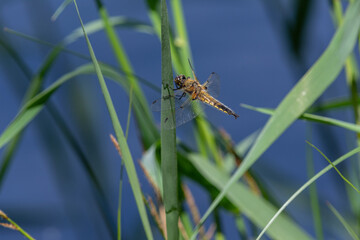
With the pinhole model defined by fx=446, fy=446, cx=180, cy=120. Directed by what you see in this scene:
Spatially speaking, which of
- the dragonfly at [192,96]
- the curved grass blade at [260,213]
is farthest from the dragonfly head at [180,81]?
the curved grass blade at [260,213]

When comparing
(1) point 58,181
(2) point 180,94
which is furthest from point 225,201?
(1) point 58,181

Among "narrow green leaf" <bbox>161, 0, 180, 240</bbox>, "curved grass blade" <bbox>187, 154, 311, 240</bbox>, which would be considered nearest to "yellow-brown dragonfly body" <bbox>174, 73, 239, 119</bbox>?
"curved grass blade" <bbox>187, 154, 311, 240</bbox>

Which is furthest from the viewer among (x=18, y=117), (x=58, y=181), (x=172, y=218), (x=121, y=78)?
(x=58, y=181)

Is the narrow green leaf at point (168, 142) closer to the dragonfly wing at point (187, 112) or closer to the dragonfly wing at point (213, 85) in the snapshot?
the dragonfly wing at point (187, 112)

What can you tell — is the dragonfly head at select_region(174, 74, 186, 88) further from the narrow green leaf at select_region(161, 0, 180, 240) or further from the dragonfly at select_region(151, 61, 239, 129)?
the narrow green leaf at select_region(161, 0, 180, 240)

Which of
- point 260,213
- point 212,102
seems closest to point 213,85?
point 212,102

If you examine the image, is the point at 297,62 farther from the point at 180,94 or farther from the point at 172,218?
the point at 172,218

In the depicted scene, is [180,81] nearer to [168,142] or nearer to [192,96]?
[192,96]
